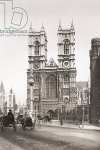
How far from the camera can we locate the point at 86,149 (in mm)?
14211

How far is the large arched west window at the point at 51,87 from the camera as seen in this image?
7359 cm

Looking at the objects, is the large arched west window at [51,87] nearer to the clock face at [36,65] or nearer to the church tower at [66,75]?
the church tower at [66,75]

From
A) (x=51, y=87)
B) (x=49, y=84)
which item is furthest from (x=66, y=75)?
(x=49, y=84)

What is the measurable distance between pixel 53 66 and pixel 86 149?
6148 centimetres

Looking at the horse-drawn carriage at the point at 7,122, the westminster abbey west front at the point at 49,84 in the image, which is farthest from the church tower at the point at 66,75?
the horse-drawn carriage at the point at 7,122

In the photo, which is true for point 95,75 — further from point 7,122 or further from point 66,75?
A: point 7,122

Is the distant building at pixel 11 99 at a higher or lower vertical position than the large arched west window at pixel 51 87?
lower

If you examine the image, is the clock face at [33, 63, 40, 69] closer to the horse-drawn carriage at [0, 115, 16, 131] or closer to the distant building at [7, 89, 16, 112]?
the distant building at [7, 89, 16, 112]

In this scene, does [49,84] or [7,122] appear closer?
[7,122]

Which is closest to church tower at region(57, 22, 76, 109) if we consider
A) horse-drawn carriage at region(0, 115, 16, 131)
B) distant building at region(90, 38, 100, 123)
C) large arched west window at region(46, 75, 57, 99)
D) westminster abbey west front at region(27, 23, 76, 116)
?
westminster abbey west front at region(27, 23, 76, 116)

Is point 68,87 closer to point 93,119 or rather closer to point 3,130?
point 93,119

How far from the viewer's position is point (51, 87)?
7388 cm

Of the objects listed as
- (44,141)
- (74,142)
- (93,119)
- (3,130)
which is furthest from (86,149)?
(93,119)

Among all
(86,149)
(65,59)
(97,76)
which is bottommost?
(86,149)
